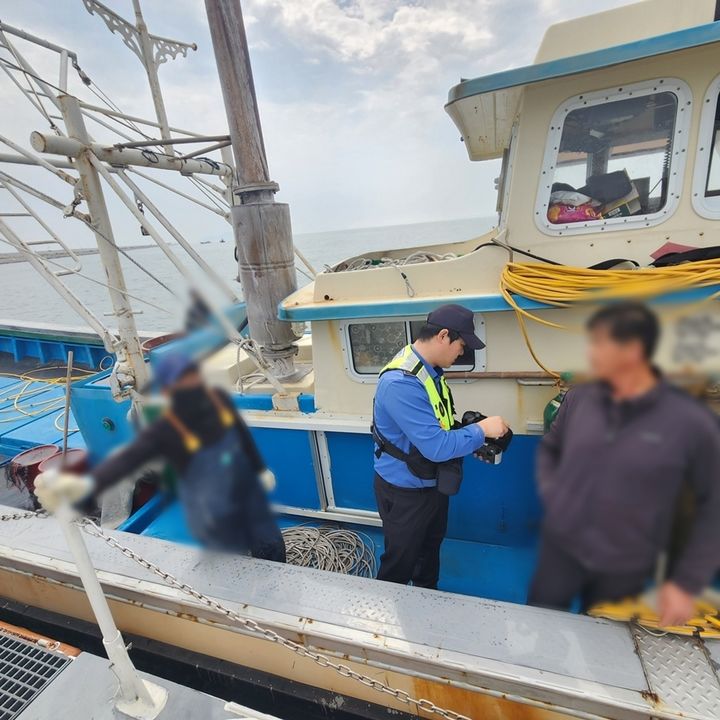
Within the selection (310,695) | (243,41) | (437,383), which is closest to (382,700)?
(310,695)

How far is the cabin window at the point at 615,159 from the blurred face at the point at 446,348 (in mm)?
926

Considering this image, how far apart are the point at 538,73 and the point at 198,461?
7.67 feet

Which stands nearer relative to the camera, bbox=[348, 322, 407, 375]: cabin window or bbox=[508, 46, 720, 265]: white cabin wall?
bbox=[508, 46, 720, 265]: white cabin wall

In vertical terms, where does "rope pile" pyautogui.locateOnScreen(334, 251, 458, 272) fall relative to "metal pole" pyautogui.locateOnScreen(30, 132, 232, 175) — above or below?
below

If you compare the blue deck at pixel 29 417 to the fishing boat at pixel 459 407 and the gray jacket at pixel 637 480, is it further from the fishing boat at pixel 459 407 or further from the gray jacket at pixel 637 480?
the gray jacket at pixel 637 480

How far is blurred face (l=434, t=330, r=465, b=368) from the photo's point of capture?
167 cm

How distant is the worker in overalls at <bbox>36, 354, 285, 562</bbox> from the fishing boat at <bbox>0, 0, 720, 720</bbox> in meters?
0.68

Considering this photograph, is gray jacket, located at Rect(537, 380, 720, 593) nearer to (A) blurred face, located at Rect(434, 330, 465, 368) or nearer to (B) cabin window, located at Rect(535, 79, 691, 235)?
(A) blurred face, located at Rect(434, 330, 465, 368)

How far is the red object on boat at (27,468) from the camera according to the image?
4.17 metres

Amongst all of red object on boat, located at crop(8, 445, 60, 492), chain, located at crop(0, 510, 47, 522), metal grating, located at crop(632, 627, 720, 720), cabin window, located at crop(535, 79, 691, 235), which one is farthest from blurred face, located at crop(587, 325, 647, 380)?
red object on boat, located at crop(8, 445, 60, 492)

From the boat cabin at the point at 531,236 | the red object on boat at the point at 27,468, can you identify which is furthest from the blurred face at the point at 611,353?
the red object on boat at the point at 27,468

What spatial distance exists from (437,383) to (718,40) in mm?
1824

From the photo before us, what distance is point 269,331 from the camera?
2.69m

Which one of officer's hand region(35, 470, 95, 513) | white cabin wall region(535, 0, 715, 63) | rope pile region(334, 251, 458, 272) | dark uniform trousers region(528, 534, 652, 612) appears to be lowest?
dark uniform trousers region(528, 534, 652, 612)
